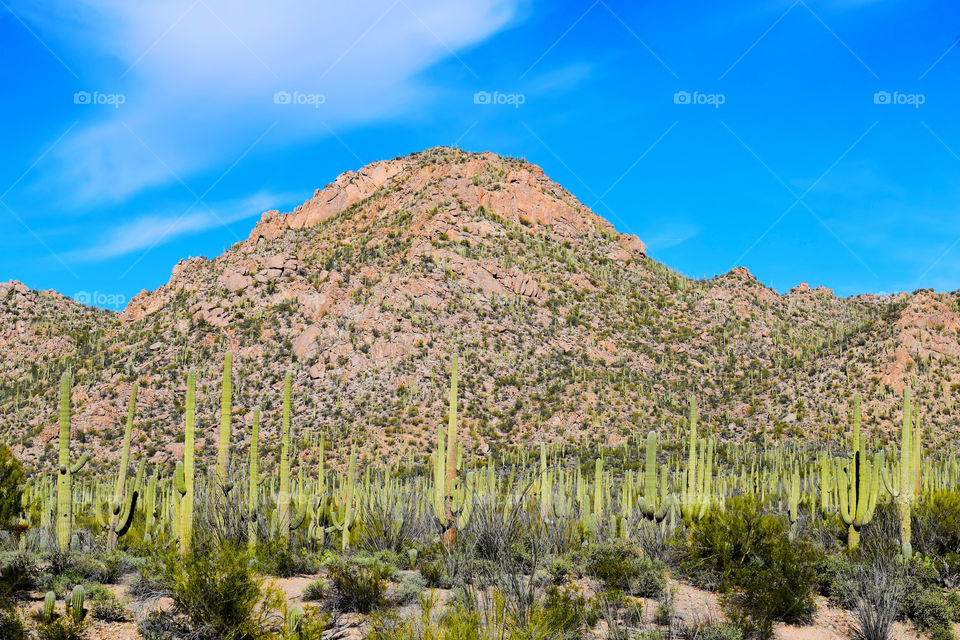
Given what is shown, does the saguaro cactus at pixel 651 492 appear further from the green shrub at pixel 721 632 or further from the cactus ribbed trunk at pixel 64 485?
the cactus ribbed trunk at pixel 64 485

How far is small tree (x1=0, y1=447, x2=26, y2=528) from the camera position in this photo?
34.4 ft

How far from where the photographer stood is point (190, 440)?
10.4m

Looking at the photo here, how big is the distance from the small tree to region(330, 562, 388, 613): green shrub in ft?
16.3

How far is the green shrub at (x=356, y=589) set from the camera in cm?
921

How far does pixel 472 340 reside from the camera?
158 feet

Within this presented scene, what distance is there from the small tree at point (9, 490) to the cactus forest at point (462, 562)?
49 centimetres

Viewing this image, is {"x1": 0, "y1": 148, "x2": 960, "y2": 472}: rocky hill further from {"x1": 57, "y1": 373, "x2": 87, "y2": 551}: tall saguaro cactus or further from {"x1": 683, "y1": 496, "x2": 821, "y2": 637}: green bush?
{"x1": 683, "y1": 496, "x2": 821, "y2": 637}: green bush

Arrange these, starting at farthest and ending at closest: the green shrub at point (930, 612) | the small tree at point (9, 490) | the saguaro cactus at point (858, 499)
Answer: the saguaro cactus at point (858, 499), the small tree at point (9, 490), the green shrub at point (930, 612)

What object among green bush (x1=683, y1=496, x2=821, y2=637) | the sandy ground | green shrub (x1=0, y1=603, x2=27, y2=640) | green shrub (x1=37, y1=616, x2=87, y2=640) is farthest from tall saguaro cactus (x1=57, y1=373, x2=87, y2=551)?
green bush (x1=683, y1=496, x2=821, y2=637)

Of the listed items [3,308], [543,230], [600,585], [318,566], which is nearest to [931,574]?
[600,585]

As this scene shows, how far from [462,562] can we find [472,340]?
132 feet

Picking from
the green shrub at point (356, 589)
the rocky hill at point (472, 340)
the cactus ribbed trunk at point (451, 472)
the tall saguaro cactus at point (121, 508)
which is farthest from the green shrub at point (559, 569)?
the rocky hill at point (472, 340)

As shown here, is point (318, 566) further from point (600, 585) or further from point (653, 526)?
point (653, 526)

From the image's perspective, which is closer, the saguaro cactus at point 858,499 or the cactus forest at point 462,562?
the cactus forest at point 462,562
